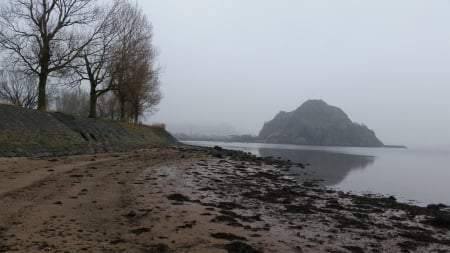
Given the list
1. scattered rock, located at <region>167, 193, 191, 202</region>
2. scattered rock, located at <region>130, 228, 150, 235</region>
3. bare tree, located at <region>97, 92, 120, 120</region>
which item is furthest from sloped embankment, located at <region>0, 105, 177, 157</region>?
bare tree, located at <region>97, 92, 120, 120</region>

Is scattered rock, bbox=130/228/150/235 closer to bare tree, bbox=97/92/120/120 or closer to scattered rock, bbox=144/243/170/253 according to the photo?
scattered rock, bbox=144/243/170/253

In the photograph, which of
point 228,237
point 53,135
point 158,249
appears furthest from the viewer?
point 53,135

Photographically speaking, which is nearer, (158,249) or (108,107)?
(158,249)

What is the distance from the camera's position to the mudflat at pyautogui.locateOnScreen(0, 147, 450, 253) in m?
8.16

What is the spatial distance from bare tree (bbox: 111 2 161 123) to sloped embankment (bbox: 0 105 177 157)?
21.9 ft

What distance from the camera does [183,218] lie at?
35.2 feet

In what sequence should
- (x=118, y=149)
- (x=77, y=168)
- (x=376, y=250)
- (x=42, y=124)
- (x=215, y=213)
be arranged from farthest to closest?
(x=118, y=149) → (x=42, y=124) → (x=77, y=168) → (x=215, y=213) → (x=376, y=250)

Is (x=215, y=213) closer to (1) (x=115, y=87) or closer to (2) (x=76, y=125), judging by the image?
(2) (x=76, y=125)

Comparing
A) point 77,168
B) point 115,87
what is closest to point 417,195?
point 77,168

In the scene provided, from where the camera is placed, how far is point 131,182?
16406mm

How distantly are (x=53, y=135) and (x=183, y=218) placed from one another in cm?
1971

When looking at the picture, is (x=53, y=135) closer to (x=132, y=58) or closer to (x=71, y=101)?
(x=132, y=58)

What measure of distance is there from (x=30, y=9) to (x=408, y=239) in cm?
3213

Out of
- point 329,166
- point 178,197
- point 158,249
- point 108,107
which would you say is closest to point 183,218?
point 158,249
